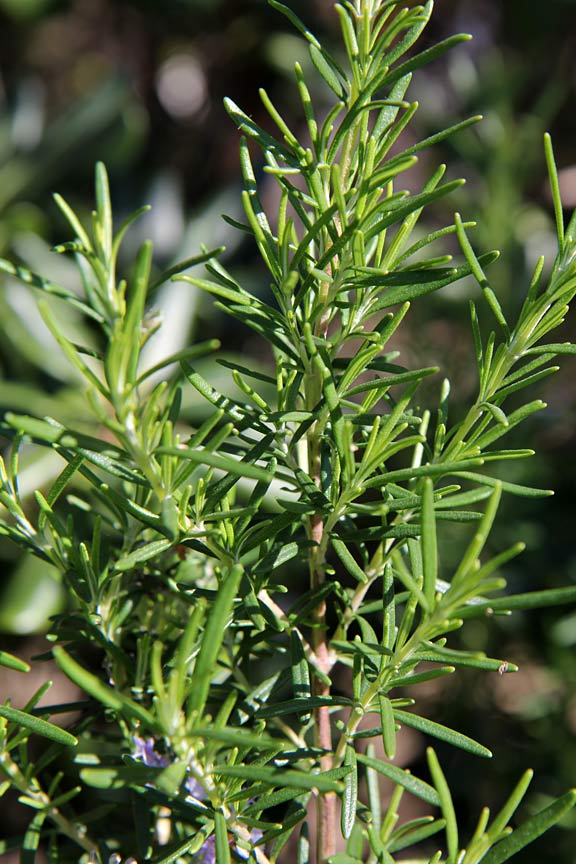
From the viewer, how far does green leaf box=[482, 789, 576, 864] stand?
25cm

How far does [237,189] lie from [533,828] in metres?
1.05

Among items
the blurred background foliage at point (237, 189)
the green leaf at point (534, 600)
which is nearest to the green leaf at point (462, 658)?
the green leaf at point (534, 600)

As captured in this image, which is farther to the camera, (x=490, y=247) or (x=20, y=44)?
(x=20, y=44)

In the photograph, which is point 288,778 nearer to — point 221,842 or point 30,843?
point 221,842

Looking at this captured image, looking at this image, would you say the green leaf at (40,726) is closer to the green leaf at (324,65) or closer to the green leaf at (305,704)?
the green leaf at (305,704)

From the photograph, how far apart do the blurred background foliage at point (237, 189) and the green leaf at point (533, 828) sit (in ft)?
1.39

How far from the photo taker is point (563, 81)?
4.35 feet

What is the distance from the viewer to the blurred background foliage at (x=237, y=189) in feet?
2.46

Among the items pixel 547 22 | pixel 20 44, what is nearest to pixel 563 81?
pixel 547 22

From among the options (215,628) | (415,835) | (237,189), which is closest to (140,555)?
(215,628)

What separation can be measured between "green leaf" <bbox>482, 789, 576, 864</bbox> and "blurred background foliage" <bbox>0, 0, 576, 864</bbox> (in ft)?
1.39

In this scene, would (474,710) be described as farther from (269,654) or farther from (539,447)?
(269,654)

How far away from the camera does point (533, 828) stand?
0.27 meters

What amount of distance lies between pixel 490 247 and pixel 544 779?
0.57m
